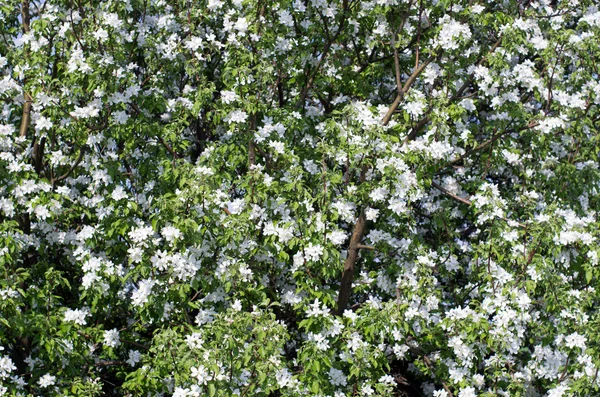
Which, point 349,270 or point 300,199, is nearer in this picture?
point 300,199

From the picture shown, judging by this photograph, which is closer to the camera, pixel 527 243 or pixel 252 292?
pixel 252 292

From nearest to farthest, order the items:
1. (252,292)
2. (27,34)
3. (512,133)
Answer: (252,292) < (27,34) < (512,133)

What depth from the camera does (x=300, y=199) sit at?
26.9 feet

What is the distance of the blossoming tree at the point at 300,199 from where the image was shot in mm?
7898

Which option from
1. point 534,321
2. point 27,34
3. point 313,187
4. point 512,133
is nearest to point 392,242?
point 313,187

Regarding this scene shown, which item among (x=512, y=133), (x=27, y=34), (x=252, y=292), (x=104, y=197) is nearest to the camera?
(x=252, y=292)

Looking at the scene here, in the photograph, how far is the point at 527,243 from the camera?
866 centimetres

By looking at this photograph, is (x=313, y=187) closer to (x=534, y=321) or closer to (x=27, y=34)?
(x=534, y=321)

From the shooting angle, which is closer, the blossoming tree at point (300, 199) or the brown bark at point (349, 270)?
the blossoming tree at point (300, 199)

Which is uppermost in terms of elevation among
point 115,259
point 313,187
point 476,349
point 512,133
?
point 512,133

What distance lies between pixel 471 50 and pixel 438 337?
9.47ft

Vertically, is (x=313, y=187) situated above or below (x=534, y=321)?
above

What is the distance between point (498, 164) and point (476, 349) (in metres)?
1.94

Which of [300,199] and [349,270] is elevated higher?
[300,199]
